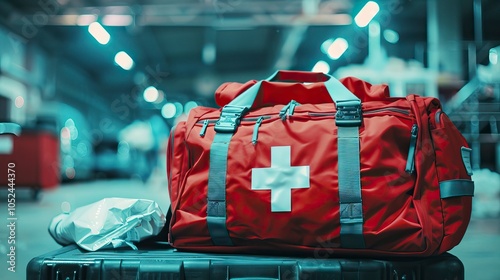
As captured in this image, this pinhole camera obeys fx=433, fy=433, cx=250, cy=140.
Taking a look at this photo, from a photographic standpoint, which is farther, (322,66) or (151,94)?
(151,94)

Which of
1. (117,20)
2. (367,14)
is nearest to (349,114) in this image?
(367,14)

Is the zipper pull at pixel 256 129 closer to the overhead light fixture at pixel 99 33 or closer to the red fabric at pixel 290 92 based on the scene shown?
the red fabric at pixel 290 92

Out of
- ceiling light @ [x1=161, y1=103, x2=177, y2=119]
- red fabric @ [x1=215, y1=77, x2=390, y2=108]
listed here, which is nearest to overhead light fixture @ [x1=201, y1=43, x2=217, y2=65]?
ceiling light @ [x1=161, y1=103, x2=177, y2=119]

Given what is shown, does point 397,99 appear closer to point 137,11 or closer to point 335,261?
point 335,261

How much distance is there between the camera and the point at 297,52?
908cm

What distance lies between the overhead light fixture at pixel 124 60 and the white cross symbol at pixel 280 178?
9157 mm

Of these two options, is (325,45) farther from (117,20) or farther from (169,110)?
(169,110)

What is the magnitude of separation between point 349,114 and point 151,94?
13397mm

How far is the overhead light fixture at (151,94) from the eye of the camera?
1346 cm

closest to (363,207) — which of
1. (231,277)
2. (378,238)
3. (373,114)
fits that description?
(378,238)

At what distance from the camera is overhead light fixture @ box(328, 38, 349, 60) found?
7746 millimetres

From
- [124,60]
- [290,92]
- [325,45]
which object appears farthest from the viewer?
[124,60]

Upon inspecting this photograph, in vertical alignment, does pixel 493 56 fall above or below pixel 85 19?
below

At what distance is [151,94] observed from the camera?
13.9 metres
